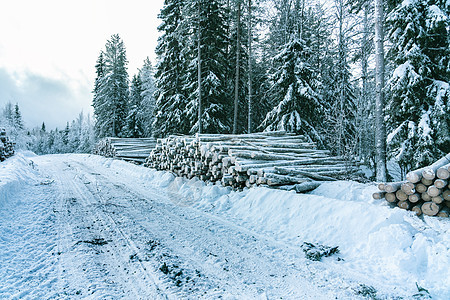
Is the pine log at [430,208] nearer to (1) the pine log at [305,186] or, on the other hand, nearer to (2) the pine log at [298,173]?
(1) the pine log at [305,186]

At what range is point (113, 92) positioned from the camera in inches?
1192

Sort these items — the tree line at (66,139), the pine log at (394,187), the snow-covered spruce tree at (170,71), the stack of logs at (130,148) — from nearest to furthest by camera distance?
1. the pine log at (394,187)
2. the stack of logs at (130,148)
3. the snow-covered spruce tree at (170,71)
4. the tree line at (66,139)

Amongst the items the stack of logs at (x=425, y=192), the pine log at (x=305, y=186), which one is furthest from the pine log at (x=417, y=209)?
the pine log at (x=305, y=186)

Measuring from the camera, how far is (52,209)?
621 cm

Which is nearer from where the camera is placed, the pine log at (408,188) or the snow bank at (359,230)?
the snow bank at (359,230)

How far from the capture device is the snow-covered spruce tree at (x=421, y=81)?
8.52 metres

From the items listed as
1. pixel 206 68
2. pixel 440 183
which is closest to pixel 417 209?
pixel 440 183

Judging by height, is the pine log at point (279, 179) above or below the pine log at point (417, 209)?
above

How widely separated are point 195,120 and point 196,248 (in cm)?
1465

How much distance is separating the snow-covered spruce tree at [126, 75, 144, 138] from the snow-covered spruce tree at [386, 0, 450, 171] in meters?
28.4

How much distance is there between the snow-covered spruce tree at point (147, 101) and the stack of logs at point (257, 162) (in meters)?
21.3

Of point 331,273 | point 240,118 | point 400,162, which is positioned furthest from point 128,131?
point 331,273

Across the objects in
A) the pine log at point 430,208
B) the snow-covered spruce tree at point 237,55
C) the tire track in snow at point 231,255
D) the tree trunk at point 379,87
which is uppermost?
the snow-covered spruce tree at point 237,55

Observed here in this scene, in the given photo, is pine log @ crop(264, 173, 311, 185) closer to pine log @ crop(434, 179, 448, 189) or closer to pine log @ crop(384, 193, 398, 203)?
pine log @ crop(384, 193, 398, 203)
